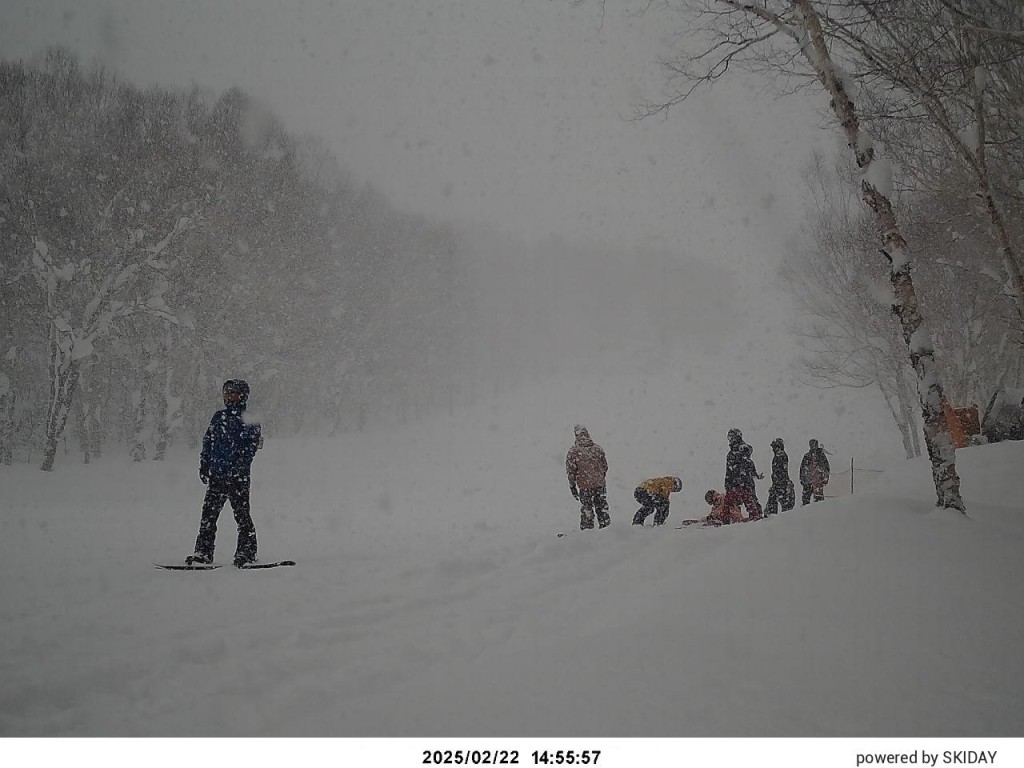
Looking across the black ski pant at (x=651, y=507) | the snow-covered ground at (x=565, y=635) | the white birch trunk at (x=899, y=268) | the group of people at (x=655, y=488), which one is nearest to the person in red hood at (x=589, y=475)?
the group of people at (x=655, y=488)

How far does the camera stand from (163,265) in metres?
17.2

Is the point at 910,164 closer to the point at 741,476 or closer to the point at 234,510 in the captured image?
the point at 741,476

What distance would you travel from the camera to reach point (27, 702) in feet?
9.07

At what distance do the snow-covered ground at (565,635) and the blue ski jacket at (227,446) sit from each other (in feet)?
3.45

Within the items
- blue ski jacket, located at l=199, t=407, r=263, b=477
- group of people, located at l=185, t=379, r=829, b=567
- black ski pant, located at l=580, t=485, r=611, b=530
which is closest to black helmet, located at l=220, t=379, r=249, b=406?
group of people, located at l=185, t=379, r=829, b=567

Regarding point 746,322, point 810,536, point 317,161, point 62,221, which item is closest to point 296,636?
point 810,536

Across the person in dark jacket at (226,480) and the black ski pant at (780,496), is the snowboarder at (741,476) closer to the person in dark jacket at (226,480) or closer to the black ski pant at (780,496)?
the black ski pant at (780,496)

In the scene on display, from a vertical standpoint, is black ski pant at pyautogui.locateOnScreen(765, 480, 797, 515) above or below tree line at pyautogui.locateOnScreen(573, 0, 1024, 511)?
below

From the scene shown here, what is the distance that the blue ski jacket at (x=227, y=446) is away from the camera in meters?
5.92

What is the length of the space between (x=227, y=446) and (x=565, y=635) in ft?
14.4

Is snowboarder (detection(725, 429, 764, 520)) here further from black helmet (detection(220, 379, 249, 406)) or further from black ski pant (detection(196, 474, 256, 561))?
black helmet (detection(220, 379, 249, 406))

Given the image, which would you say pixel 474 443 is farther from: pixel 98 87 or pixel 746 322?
pixel 746 322

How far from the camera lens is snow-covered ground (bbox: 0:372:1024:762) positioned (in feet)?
7.89

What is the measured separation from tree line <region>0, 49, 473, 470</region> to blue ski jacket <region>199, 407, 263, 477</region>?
39.7 feet
